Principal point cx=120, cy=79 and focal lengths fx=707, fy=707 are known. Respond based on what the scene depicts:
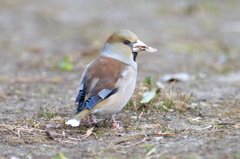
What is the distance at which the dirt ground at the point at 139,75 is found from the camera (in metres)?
5.45

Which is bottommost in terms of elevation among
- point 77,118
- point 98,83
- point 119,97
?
point 77,118

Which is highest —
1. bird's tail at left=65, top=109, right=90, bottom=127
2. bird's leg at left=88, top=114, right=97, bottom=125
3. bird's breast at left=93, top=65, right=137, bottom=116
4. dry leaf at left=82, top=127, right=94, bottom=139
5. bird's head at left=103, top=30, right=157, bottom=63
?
bird's head at left=103, top=30, right=157, bottom=63

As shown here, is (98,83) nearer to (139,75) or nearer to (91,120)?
(91,120)

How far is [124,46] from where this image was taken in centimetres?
623

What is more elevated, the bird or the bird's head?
the bird's head

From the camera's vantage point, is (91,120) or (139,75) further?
(139,75)

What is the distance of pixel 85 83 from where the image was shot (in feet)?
19.1

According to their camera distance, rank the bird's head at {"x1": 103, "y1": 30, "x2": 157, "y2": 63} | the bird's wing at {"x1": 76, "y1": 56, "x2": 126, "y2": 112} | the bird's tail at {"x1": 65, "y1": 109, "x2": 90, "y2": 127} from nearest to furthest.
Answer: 1. the bird's tail at {"x1": 65, "y1": 109, "x2": 90, "y2": 127}
2. the bird's wing at {"x1": 76, "y1": 56, "x2": 126, "y2": 112}
3. the bird's head at {"x1": 103, "y1": 30, "x2": 157, "y2": 63}

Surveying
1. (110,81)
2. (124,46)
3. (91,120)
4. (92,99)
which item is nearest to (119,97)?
(110,81)

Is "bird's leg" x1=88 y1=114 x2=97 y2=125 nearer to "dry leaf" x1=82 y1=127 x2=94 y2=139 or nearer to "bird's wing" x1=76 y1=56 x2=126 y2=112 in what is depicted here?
"dry leaf" x1=82 y1=127 x2=94 y2=139

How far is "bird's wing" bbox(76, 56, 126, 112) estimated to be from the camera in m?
5.68

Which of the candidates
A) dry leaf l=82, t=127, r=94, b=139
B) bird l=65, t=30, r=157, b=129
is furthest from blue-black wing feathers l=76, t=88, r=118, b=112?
dry leaf l=82, t=127, r=94, b=139

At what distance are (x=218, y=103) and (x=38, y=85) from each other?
2.41 metres

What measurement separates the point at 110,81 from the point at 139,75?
11.1 feet
